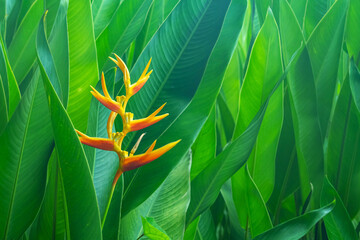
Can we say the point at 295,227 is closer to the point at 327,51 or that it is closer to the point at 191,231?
the point at 191,231

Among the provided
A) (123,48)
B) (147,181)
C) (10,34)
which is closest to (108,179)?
(147,181)

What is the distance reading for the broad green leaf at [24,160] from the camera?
449 mm

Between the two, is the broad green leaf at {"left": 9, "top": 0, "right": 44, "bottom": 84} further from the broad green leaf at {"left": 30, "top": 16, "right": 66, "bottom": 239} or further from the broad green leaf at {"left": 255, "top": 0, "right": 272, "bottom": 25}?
the broad green leaf at {"left": 255, "top": 0, "right": 272, "bottom": 25}

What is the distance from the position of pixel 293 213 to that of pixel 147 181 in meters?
0.36

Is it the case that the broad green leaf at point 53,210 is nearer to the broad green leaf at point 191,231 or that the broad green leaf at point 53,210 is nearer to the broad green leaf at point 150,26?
the broad green leaf at point 191,231

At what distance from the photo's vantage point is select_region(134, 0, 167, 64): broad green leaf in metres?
0.72

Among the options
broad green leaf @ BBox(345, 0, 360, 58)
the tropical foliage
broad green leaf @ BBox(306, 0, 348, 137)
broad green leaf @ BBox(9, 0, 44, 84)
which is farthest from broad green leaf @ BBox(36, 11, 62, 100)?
broad green leaf @ BBox(345, 0, 360, 58)

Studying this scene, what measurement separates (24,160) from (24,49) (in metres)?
0.21

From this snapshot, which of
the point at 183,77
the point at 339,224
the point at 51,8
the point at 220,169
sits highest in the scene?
the point at 51,8

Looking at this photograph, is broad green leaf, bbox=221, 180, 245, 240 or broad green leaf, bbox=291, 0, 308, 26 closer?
broad green leaf, bbox=221, 180, 245, 240

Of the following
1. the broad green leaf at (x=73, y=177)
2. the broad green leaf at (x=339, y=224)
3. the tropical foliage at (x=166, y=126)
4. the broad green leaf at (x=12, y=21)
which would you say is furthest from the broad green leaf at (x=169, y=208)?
the broad green leaf at (x=12, y=21)

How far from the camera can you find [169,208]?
0.55 metres

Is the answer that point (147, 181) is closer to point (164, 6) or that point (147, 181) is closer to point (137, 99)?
point (137, 99)

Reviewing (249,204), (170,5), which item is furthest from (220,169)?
(170,5)
